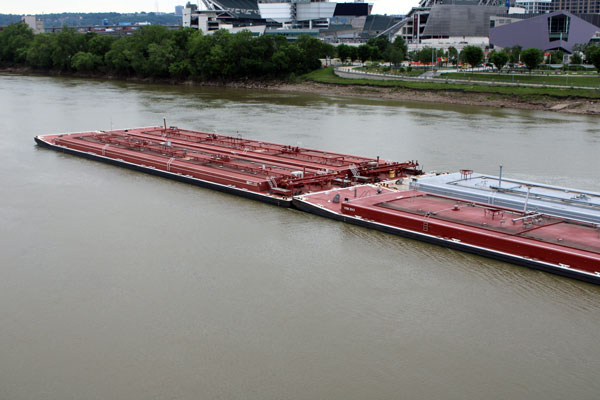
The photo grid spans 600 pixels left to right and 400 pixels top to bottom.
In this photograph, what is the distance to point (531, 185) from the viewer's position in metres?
16.2

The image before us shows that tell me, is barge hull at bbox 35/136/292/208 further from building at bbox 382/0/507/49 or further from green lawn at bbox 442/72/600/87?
building at bbox 382/0/507/49

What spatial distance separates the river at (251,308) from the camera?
29.0 feet

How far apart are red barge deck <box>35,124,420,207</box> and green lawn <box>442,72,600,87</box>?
2846cm

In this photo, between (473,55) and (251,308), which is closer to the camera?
(251,308)

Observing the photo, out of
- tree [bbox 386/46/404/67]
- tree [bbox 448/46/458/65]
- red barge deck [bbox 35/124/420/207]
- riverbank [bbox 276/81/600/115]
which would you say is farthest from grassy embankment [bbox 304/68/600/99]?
red barge deck [bbox 35/124/420/207]

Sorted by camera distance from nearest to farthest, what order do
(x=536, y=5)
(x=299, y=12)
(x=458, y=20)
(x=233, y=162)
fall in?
(x=233, y=162), (x=458, y=20), (x=299, y=12), (x=536, y=5)

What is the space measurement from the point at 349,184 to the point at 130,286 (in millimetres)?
8144

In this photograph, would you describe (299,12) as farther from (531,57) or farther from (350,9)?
(531,57)

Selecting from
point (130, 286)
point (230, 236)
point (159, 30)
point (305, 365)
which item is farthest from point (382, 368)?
point (159, 30)

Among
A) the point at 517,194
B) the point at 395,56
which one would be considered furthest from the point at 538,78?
the point at 517,194

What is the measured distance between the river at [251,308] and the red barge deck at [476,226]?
0.29m

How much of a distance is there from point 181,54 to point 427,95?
28855 millimetres

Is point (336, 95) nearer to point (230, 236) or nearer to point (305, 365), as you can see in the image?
point (230, 236)

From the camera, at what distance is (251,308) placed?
10.9 meters
